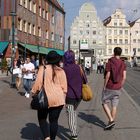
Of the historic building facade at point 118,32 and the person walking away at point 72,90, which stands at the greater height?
the historic building facade at point 118,32

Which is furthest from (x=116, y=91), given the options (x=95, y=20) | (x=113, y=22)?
(x=113, y=22)

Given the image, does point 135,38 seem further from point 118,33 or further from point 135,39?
point 118,33

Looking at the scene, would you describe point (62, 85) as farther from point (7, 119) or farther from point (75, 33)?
point (75, 33)

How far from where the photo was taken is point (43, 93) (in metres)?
7.70

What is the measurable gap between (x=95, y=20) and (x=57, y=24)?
43586mm

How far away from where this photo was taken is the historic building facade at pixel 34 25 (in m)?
49.6

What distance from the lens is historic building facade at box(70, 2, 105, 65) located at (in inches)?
4572

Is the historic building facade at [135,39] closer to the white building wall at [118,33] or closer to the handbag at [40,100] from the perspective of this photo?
the white building wall at [118,33]

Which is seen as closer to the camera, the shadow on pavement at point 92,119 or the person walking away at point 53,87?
the person walking away at point 53,87

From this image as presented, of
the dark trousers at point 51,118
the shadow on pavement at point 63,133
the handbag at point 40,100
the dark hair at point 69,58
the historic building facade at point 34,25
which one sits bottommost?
the shadow on pavement at point 63,133

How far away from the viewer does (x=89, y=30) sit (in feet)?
390

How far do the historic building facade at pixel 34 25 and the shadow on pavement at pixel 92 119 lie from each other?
27235 mm

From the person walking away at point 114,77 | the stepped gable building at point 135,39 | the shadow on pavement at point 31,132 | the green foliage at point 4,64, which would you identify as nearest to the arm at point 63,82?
the shadow on pavement at point 31,132

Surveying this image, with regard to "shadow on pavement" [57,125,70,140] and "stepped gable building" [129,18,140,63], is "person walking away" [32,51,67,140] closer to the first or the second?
"shadow on pavement" [57,125,70,140]
